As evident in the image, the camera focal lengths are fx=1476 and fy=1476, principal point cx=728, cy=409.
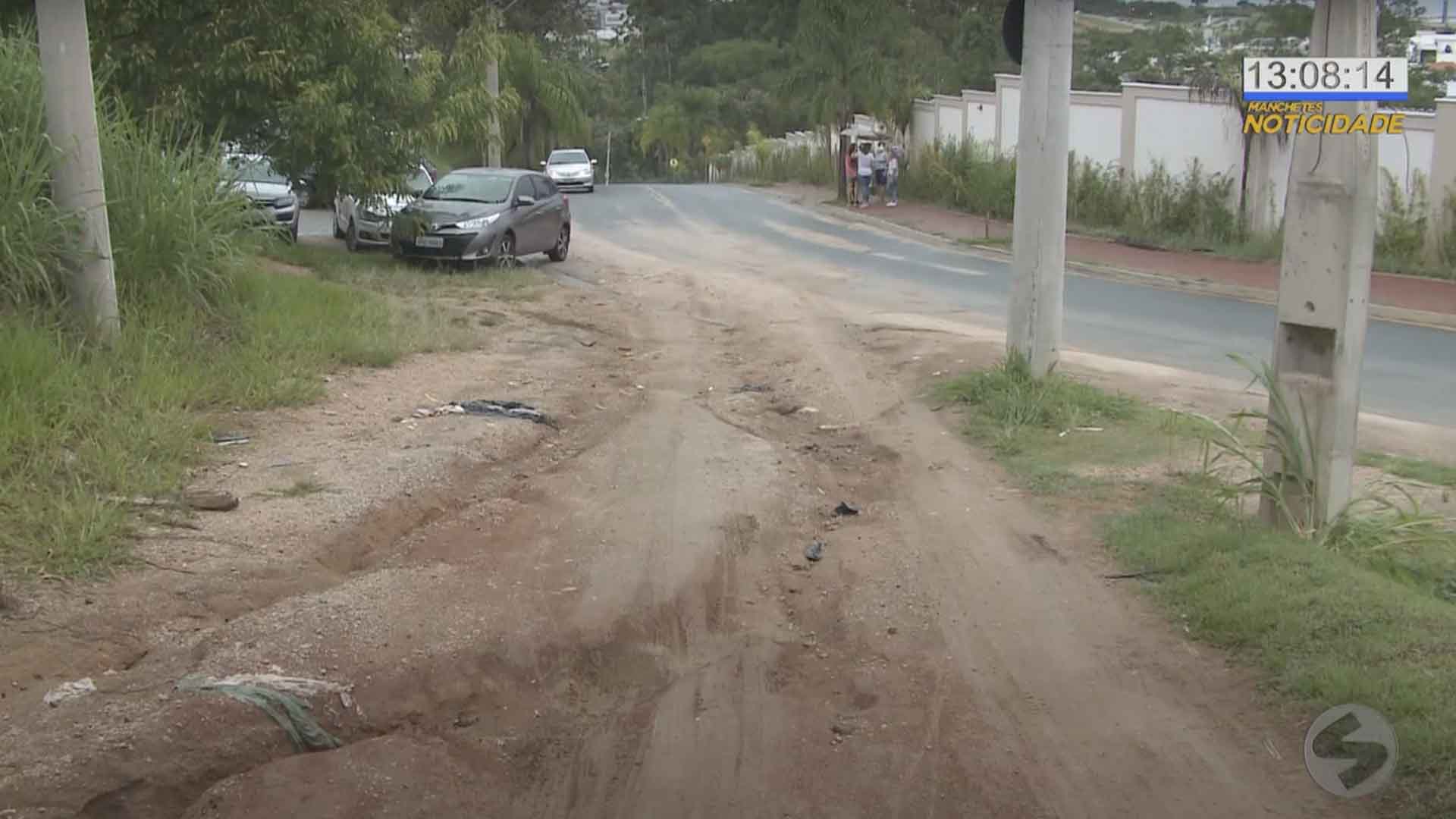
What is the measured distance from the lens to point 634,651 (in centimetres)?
652

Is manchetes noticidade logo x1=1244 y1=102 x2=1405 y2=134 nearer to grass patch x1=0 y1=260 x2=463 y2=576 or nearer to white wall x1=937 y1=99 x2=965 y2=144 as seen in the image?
grass patch x1=0 y1=260 x2=463 y2=576

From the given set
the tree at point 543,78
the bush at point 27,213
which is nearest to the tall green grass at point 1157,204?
the tree at point 543,78

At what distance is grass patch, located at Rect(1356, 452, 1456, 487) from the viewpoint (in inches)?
385

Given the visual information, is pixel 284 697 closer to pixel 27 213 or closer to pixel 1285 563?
pixel 1285 563

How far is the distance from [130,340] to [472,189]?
1265 cm

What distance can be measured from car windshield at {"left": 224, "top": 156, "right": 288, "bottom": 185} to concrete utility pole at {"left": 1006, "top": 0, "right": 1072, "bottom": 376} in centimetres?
706

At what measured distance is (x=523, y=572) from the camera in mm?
7461

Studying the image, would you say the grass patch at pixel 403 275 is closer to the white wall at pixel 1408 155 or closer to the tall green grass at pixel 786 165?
the white wall at pixel 1408 155

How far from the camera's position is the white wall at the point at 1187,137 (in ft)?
93.4

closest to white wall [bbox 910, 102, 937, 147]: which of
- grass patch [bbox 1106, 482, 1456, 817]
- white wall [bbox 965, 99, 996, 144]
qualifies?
white wall [bbox 965, 99, 996, 144]

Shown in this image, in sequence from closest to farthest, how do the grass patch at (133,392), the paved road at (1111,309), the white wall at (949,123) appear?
the grass patch at (133,392) → the paved road at (1111,309) → the white wall at (949,123)

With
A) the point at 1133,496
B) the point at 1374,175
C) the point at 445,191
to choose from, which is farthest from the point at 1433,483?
the point at 445,191

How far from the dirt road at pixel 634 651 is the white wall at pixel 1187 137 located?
20.3 m

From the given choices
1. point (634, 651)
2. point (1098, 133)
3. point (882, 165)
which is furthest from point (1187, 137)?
point (634, 651)
